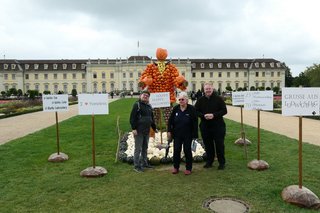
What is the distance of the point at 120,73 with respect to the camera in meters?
86.9

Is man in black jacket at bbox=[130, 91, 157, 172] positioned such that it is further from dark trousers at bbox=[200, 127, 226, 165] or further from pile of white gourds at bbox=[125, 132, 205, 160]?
dark trousers at bbox=[200, 127, 226, 165]

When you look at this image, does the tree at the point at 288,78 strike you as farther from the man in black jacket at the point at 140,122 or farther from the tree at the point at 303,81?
the man in black jacket at the point at 140,122

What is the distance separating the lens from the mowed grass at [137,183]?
14.9 ft

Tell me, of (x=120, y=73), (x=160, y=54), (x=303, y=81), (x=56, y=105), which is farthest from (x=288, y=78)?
(x=56, y=105)

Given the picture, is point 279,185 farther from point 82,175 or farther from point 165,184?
point 82,175

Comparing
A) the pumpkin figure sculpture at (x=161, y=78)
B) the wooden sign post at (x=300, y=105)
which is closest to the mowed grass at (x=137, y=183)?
the wooden sign post at (x=300, y=105)

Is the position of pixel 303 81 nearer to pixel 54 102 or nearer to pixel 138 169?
pixel 138 169

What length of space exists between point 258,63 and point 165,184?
89.0 m

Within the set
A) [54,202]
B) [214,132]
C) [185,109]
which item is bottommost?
[54,202]

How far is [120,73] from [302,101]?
83.9 metres

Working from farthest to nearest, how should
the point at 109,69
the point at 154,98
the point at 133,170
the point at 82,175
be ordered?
the point at 109,69 < the point at 154,98 < the point at 133,170 < the point at 82,175

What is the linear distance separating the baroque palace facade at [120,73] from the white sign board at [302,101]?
80400 millimetres

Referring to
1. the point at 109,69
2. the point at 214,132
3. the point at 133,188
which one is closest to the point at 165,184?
the point at 133,188

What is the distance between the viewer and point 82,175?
5996 mm
